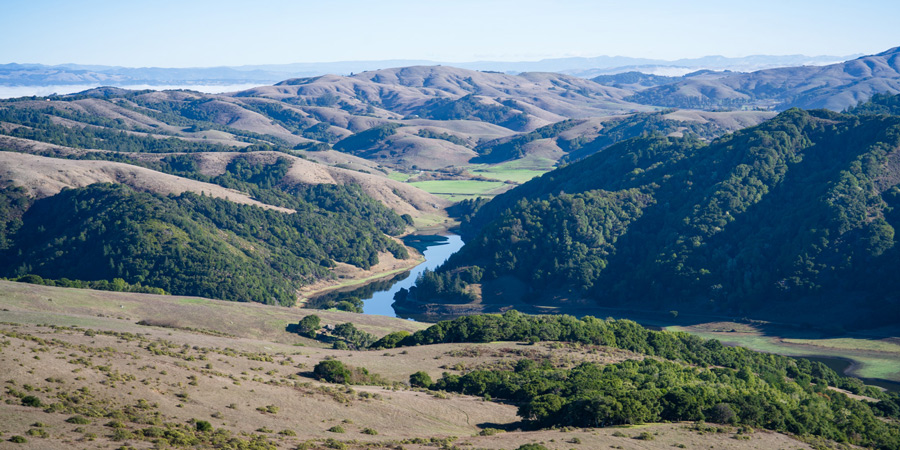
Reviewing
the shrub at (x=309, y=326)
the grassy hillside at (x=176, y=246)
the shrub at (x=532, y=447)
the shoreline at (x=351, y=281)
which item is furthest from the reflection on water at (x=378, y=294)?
the shrub at (x=532, y=447)

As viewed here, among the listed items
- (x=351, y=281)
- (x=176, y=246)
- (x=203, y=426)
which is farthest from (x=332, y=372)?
(x=351, y=281)

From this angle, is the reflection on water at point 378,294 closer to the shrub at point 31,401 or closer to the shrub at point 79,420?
the shrub at point 31,401

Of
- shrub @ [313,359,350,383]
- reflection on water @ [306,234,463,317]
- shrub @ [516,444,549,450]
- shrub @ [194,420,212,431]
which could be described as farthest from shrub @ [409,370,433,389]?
reflection on water @ [306,234,463,317]

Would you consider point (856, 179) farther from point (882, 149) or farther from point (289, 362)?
point (289, 362)

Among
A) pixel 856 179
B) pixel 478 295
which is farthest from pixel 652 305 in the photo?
pixel 856 179

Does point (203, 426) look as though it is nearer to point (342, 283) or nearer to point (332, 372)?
point (332, 372)

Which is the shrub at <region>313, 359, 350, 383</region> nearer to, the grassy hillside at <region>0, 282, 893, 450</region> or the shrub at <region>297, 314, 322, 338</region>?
the grassy hillside at <region>0, 282, 893, 450</region>
